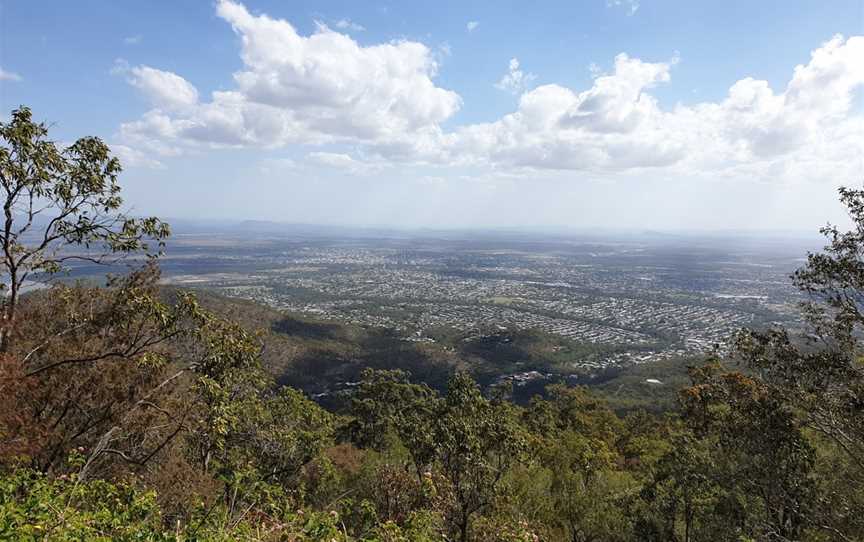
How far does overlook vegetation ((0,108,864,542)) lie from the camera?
22.2ft

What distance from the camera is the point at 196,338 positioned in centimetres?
971

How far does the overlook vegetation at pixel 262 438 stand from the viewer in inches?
266

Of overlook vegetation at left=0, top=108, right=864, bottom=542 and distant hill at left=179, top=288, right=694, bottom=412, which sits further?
distant hill at left=179, top=288, right=694, bottom=412

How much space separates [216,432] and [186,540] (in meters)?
3.79

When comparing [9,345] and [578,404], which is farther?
[578,404]

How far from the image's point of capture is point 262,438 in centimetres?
1577

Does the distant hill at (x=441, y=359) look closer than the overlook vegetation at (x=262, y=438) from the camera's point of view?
No

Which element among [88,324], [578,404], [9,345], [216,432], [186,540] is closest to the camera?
[186,540]

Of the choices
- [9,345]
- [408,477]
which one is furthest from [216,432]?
[408,477]

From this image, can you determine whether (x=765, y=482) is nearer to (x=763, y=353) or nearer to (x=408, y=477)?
(x=763, y=353)

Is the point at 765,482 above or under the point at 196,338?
under

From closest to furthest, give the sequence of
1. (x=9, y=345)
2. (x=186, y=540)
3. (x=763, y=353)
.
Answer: (x=186, y=540) → (x=9, y=345) → (x=763, y=353)

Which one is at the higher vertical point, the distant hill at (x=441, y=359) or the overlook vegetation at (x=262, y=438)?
the overlook vegetation at (x=262, y=438)

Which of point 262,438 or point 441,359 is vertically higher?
point 262,438
